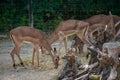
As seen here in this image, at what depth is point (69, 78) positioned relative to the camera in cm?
845

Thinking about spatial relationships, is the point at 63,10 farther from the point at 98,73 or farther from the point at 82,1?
the point at 98,73

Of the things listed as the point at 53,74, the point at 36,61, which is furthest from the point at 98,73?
the point at 36,61

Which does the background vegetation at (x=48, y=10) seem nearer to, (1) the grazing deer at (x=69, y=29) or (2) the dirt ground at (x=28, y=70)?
(2) the dirt ground at (x=28, y=70)

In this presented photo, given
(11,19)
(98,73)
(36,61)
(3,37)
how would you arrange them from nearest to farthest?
1. (98,73)
2. (36,61)
3. (3,37)
4. (11,19)

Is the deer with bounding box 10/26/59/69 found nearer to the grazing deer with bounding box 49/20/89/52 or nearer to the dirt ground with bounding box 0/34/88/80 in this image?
the dirt ground with bounding box 0/34/88/80

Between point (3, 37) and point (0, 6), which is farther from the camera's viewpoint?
point (0, 6)

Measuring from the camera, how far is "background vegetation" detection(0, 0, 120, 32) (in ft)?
49.4

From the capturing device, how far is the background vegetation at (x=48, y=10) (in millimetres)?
15055

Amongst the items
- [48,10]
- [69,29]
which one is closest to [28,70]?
[69,29]

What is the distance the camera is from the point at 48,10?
50.9 feet

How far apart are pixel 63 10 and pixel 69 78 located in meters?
7.42

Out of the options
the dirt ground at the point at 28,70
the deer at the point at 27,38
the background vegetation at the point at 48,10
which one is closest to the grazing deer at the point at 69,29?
the dirt ground at the point at 28,70

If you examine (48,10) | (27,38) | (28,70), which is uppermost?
(27,38)

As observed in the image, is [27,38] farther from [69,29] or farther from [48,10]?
[48,10]
